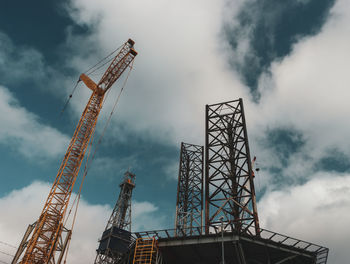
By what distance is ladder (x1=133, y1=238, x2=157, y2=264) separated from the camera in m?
22.8

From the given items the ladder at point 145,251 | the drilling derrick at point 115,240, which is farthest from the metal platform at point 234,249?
the drilling derrick at point 115,240

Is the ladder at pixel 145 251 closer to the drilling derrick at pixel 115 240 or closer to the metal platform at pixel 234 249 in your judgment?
the metal platform at pixel 234 249

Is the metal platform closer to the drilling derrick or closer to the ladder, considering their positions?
the ladder

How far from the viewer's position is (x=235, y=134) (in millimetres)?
30453

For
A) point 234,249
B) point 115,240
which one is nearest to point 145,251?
point 234,249

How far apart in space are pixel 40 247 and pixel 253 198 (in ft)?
107

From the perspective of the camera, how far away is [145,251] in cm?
2319

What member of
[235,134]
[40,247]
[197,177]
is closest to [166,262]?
[235,134]

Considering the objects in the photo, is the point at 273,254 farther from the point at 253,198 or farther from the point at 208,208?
the point at 208,208

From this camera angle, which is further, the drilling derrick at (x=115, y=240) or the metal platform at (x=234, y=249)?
the drilling derrick at (x=115, y=240)

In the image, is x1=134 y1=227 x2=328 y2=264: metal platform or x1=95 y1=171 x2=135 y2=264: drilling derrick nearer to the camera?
x1=134 y1=227 x2=328 y2=264: metal platform

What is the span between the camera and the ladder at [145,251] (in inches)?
897

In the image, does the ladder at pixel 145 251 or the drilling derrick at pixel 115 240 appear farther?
the drilling derrick at pixel 115 240

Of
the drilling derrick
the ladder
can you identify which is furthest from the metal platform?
the drilling derrick
